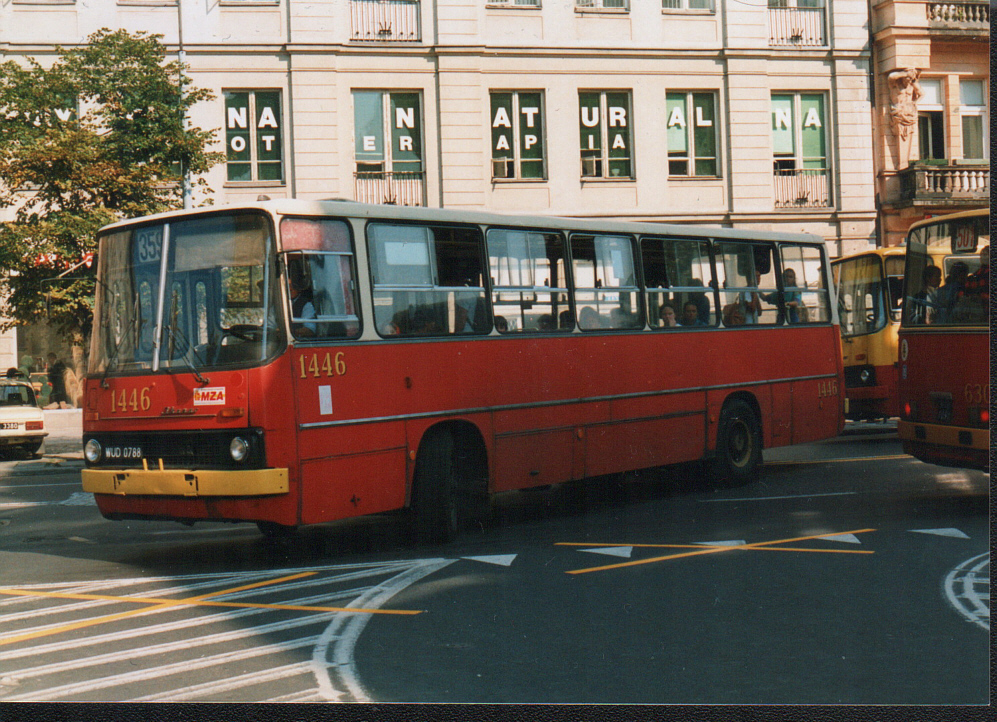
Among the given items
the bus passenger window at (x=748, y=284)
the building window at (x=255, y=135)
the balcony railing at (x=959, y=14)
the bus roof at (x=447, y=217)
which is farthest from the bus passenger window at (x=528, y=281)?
the balcony railing at (x=959, y=14)

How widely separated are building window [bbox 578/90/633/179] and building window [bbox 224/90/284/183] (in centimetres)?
245

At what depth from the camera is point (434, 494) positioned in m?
9.37

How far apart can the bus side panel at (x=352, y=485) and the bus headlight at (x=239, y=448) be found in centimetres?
44

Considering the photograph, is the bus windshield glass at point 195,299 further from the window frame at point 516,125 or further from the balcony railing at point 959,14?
the balcony railing at point 959,14

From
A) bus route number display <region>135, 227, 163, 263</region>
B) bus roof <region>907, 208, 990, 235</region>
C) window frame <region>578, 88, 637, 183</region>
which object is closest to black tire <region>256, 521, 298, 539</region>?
bus route number display <region>135, 227, 163, 263</region>

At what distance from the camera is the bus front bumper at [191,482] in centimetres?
792

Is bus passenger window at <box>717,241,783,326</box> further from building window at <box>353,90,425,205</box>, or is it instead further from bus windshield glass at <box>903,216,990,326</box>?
building window at <box>353,90,425,205</box>

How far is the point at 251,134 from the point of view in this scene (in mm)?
9305

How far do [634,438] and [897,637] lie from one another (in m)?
5.44

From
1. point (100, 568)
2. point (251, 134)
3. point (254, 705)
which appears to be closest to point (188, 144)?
point (251, 134)

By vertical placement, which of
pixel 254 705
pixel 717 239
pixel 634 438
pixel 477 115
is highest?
pixel 477 115

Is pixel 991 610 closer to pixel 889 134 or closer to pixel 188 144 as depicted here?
pixel 889 134

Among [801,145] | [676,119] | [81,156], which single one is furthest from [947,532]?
[81,156]

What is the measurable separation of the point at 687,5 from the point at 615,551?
420cm
